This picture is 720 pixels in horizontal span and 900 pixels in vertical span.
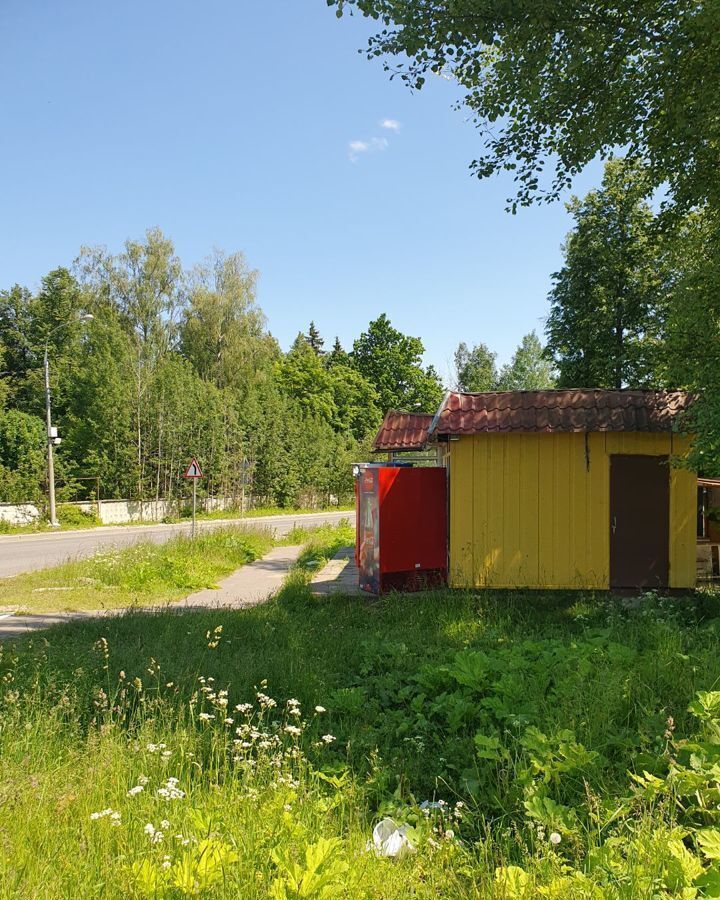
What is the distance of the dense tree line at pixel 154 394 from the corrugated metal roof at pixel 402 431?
14347 mm

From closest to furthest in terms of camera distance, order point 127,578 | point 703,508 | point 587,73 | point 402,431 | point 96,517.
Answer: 1. point 587,73
2. point 127,578
3. point 703,508
4. point 402,431
5. point 96,517

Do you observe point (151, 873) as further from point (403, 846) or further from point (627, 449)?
point (627, 449)

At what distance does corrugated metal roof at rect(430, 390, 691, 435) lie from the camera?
999 cm

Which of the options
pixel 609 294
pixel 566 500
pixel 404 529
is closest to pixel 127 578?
pixel 404 529

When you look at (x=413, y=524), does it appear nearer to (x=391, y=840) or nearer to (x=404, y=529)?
(x=404, y=529)

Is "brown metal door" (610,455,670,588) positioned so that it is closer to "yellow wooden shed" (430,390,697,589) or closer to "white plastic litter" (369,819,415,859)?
"yellow wooden shed" (430,390,697,589)

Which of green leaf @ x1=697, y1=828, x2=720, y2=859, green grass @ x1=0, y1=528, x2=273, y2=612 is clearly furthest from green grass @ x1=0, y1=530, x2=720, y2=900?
green grass @ x1=0, y1=528, x2=273, y2=612

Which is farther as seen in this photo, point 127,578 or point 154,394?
point 154,394

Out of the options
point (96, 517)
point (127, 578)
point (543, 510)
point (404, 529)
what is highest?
point (543, 510)

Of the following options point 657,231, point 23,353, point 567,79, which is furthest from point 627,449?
point 23,353

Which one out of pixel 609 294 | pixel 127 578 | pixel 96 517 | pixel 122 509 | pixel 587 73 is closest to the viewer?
pixel 587 73

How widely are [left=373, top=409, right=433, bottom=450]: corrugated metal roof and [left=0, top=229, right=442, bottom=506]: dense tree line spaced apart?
14.3 meters

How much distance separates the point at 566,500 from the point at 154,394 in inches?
1026

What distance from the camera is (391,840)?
3127 mm
